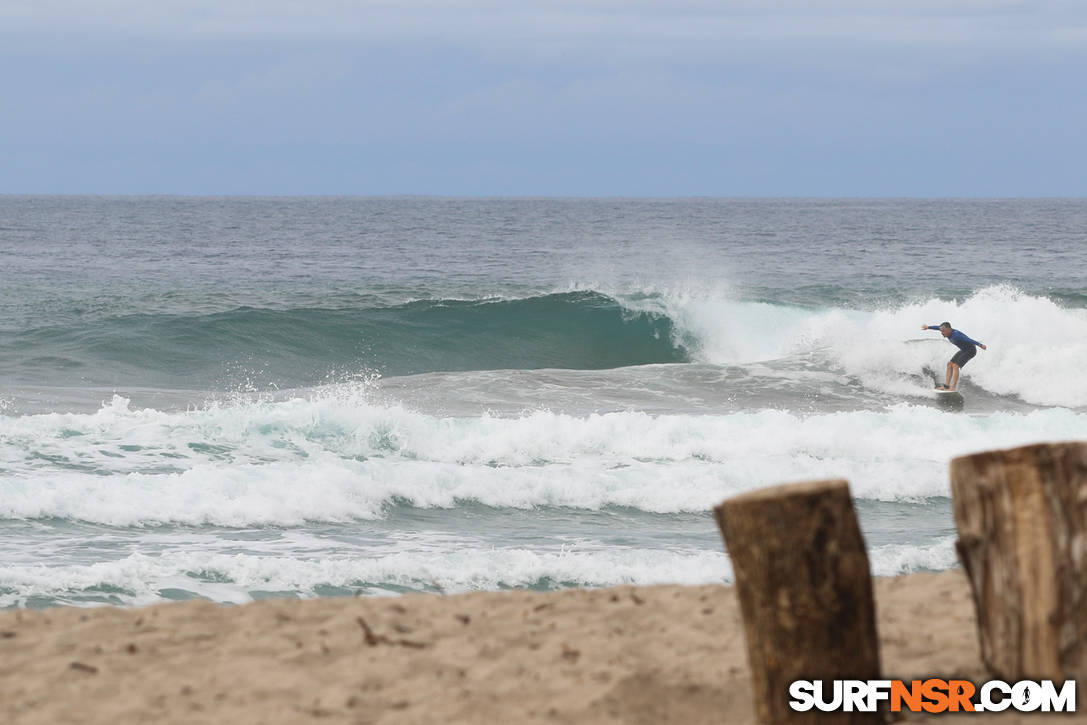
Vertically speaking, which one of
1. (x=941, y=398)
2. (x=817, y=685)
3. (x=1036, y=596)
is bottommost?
(x=941, y=398)

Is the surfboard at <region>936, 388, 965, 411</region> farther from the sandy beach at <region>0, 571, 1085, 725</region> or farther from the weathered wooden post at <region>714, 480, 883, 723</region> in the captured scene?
the weathered wooden post at <region>714, 480, 883, 723</region>

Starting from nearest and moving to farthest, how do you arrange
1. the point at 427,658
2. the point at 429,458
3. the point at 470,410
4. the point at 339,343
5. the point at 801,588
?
the point at 801,588, the point at 427,658, the point at 429,458, the point at 470,410, the point at 339,343

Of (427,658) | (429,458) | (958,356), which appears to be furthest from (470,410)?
(427,658)

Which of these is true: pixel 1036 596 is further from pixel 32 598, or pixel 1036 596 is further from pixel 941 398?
pixel 941 398

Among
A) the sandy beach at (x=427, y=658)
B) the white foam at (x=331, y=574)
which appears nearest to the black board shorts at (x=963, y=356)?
the white foam at (x=331, y=574)

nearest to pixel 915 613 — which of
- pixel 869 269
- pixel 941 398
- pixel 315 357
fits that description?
pixel 941 398

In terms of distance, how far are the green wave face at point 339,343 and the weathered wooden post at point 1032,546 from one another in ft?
63.2

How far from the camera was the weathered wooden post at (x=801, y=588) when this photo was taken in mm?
3387

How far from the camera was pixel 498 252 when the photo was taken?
49750 millimetres

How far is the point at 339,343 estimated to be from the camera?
25.9 m

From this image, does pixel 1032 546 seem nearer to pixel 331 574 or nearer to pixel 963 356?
pixel 331 574

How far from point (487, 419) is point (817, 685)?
11102 millimetres

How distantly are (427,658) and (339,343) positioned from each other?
21801 millimetres

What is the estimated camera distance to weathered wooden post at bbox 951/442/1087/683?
343 centimetres
